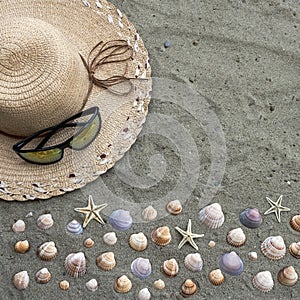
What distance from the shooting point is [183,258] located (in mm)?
1835

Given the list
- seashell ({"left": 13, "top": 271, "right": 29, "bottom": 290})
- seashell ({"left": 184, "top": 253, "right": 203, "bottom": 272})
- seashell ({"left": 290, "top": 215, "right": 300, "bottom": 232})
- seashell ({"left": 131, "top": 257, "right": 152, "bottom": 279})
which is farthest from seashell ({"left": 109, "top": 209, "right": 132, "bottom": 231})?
seashell ({"left": 290, "top": 215, "right": 300, "bottom": 232})

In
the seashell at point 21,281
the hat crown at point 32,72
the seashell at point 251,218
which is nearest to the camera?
the hat crown at point 32,72

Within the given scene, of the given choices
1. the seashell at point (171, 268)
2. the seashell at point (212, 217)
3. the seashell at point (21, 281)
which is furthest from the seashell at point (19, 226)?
the seashell at point (212, 217)

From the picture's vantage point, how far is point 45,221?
184 centimetres

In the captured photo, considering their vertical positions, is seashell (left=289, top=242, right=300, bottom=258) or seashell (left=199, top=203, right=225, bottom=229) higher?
seashell (left=199, top=203, right=225, bottom=229)

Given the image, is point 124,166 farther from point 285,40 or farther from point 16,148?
point 285,40

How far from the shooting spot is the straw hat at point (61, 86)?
167 cm

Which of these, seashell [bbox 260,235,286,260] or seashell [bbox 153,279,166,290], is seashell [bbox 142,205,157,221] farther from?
seashell [bbox 260,235,286,260]

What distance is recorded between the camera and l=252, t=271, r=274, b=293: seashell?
5.90 ft

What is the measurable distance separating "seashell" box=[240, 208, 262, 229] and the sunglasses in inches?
23.9

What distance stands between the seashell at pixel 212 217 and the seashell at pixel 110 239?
0.31m

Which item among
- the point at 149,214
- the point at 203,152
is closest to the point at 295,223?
the point at 203,152

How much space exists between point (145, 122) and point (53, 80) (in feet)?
1.52

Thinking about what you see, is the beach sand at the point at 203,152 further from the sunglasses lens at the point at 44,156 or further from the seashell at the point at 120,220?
the sunglasses lens at the point at 44,156
